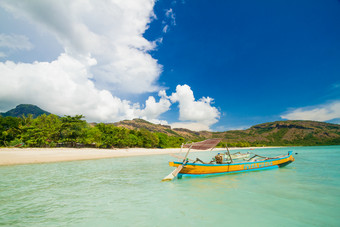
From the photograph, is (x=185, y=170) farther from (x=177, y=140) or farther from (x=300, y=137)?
(x=300, y=137)

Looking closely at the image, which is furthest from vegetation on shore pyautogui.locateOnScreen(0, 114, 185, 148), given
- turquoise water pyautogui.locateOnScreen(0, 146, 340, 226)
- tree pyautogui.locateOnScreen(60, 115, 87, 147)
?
turquoise water pyautogui.locateOnScreen(0, 146, 340, 226)

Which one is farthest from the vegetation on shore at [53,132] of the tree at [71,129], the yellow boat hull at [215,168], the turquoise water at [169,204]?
the yellow boat hull at [215,168]

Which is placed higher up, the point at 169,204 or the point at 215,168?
the point at 215,168

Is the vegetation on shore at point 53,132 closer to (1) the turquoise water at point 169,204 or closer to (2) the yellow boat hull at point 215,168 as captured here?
(1) the turquoise water at point 169,204

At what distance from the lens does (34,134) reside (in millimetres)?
42719

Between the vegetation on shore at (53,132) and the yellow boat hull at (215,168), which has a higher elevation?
the vegetation on shore at (53,132)

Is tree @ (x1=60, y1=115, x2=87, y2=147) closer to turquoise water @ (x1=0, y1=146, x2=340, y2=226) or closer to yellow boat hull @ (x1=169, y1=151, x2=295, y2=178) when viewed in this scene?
turquoise water @ (x1=0, y1=146, x2=340, y2=226)

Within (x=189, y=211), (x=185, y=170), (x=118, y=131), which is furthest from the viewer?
(x=118, y=131)

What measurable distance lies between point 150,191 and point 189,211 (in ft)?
13.4

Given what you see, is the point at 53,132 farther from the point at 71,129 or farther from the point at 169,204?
the point at 169,204

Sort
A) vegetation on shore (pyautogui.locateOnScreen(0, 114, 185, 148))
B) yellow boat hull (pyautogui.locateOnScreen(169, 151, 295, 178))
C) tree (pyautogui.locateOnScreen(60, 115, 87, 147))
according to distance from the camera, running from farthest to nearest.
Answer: tree (pyautogui.locateOnScreen(60, 115, 87, 147)), vegetation on shore (pyautogui.locateOnScreen(0, 114, 185, 148)), yellow boat hull (pyautogui.locateOnScreen(169, 151, 295, 178))

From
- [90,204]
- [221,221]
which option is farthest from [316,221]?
[90,204]

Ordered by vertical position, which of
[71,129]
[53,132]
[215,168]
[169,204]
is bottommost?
[169,204]

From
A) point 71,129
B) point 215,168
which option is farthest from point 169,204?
point 71,129
